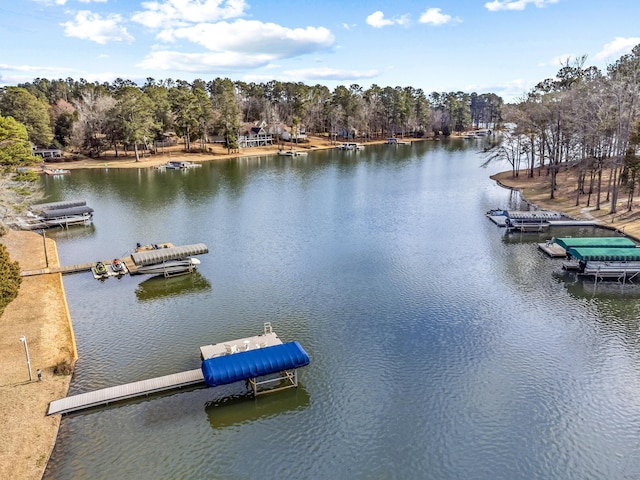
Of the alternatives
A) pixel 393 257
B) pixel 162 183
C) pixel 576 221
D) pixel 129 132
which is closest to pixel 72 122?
pixel 129 132

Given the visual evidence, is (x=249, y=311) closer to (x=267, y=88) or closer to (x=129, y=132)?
(x=129, y=132)

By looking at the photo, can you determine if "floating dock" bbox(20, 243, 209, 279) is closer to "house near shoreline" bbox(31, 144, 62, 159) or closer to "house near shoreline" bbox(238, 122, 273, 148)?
"house near shoreline" bbox(31, 144, 62, 159)

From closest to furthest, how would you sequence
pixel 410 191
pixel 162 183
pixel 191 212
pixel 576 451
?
pixel 576 451, pixel 191 212, pixel 410 191, pixel 162 183

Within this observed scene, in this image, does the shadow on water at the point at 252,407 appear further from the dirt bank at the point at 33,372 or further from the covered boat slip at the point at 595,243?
the covered boat slip at the point at 595,243

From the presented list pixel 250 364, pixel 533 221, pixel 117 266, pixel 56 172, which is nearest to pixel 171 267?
pixel 117 266

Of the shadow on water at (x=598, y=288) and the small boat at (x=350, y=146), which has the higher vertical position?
the small boat at (x=350, y=146)

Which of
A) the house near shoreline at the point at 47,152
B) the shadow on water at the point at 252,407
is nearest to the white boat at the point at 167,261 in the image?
the shadow on water at the point at 252,407

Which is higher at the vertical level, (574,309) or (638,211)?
(638,211)
